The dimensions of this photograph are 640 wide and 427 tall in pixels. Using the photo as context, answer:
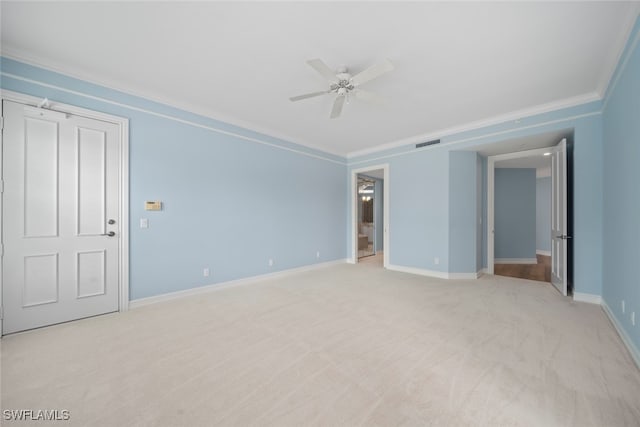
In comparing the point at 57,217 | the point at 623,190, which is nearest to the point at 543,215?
the point at 623,190

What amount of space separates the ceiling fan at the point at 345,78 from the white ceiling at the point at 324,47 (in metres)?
0.16

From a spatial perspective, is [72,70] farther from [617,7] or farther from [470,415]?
[617,7]

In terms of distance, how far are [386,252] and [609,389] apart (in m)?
3.87

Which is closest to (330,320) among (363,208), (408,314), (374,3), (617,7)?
(408,314)

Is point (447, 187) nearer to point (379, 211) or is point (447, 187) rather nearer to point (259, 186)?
point (379, 211)

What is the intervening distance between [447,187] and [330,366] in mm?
3983

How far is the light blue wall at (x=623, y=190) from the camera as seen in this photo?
2.07 metres

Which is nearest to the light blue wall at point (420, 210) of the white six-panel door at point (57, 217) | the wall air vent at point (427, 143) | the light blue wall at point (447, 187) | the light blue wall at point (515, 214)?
the light blue wall at point (447, 187)

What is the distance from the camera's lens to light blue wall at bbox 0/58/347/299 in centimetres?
309

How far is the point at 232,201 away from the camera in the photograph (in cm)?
408

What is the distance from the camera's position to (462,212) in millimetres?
4613

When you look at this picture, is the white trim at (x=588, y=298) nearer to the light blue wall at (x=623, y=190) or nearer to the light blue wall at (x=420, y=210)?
the light blue wall at (x=623, y=190)

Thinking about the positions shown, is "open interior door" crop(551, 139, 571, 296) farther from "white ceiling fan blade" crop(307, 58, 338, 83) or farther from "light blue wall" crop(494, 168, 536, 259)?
"white ceiling fan blade" crop(307, 58, 338, 83)

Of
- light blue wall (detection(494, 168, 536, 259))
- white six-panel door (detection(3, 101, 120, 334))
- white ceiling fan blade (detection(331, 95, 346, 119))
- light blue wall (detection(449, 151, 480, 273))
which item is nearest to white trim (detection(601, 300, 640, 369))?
light blue wall (detection(449, 151, 480, 273))
